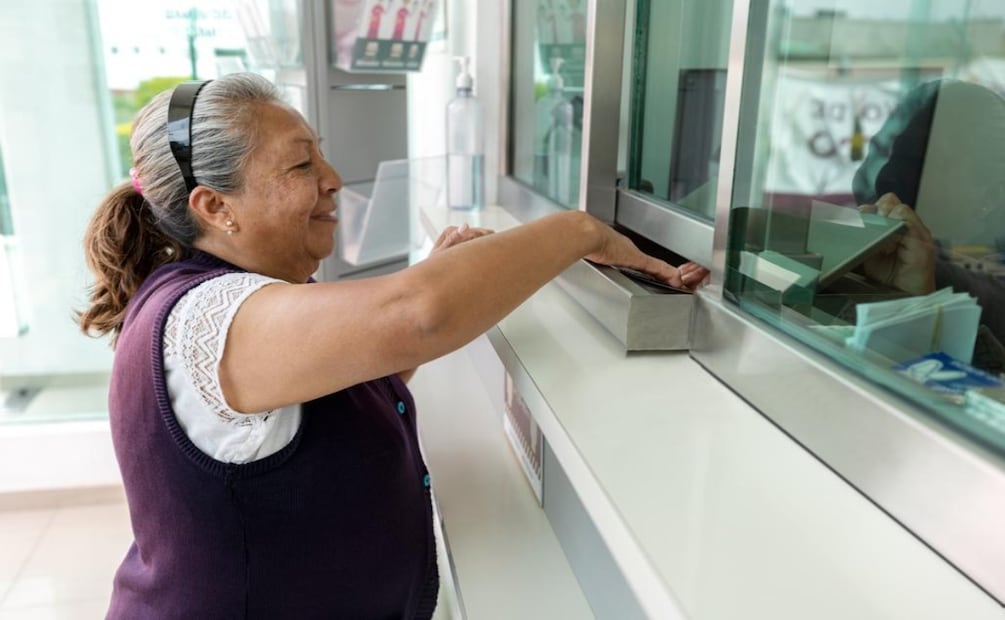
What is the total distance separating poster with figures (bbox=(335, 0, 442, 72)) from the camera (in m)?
1.99

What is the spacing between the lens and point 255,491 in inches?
34.0

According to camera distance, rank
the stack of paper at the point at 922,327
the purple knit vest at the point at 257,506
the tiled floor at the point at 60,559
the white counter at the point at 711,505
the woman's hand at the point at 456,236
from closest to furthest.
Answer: the white counter at the point at 711,505 → the stack of paper at the point at 922,327 → the purple knit vest at the point at 257,506 → the woman's hand at the point at 456,236 → the tiled floor at the point at 60,559

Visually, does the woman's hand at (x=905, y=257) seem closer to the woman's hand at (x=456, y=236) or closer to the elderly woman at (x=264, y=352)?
the elderly woman at (x=264, y=352)

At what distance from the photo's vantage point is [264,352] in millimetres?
731

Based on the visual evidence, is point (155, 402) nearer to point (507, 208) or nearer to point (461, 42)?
point (507, 208)

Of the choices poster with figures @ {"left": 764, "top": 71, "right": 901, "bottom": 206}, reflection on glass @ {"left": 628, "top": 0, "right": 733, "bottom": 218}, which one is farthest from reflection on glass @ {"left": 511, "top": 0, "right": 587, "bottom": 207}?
poster with figures @ {"left": 764, "top": 71, "right": 901, "bottom": 206}

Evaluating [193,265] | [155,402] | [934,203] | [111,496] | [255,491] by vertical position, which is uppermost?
[934,203]

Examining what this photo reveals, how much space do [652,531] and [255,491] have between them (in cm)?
54

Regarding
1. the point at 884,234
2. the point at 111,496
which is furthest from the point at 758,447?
the point at 111,496

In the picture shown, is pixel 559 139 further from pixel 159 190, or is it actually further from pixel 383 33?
pixel 383 33

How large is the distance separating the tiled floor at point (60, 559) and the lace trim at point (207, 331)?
1.53 m

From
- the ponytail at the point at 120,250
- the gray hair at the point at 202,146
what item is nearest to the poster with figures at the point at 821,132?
the gray hair at the point at 202,146

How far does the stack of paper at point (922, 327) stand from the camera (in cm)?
54

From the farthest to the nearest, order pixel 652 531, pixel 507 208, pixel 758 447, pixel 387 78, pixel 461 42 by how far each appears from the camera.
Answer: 1. pixel 387 78
2. pixel 461 42
3. pixel 507 208
4. pixel 758 447
5. pixel 652 531
